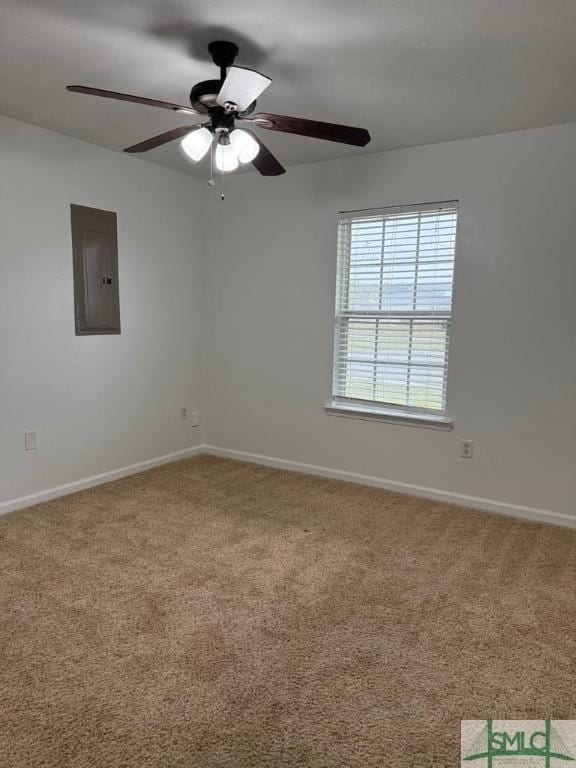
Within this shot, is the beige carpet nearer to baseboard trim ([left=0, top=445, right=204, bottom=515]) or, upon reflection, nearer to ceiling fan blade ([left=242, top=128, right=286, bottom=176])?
baseboard trim ([left=0, top=445, right=204, bottom=515])

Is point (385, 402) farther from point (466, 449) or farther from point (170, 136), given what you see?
point (170, 136)

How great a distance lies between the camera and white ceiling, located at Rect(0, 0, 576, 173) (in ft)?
6.57

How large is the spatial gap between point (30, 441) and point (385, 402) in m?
2.54

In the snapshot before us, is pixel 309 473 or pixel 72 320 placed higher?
pixel 72 320

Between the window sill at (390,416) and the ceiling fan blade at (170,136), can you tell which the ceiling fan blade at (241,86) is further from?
the window sill at (390,416)

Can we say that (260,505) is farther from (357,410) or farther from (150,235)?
(150,235)

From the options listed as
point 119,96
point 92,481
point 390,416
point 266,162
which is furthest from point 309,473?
point 119,96

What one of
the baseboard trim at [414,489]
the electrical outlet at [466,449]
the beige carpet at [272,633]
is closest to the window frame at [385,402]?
the electrical outlet at [466,449]

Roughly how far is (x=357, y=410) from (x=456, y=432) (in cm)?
76

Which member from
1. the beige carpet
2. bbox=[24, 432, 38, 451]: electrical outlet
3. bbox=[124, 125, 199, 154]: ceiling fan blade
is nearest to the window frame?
the beige carpet

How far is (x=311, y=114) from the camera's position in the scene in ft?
10.0

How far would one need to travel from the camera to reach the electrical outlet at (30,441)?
3.53 m

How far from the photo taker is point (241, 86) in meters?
2.00

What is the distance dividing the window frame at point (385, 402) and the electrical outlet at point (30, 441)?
2.15 metres
